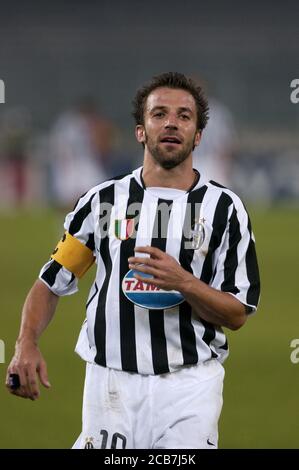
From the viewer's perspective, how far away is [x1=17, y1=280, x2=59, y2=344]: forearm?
15.0 feet

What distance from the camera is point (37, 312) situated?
4645 mm

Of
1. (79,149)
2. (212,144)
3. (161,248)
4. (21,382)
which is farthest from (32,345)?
(79,149)

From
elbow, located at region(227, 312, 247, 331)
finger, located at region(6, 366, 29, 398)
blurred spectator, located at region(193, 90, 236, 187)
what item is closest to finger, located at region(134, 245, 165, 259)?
elbow, located at region(227, 312, 247, 331)

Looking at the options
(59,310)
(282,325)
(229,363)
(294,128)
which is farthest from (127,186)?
(294,128)

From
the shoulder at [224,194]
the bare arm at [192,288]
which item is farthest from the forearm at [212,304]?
the shoulder at [224,194]

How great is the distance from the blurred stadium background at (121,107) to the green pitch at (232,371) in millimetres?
61

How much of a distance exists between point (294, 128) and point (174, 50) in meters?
4.41

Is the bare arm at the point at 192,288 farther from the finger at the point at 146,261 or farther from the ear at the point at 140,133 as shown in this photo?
the ear at the point at 140,133

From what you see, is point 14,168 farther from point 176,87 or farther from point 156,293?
point 156,293

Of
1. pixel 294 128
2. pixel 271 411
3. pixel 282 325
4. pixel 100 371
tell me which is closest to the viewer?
pixel 100 371

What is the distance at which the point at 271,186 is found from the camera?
2750cm

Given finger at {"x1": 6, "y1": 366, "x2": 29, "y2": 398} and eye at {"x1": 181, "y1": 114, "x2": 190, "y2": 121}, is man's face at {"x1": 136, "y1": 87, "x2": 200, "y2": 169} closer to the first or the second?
eye at {"x1": 181, "y1": 114, "x2": 190, "y2": 121}

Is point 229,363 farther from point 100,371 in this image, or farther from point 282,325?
point 100,371

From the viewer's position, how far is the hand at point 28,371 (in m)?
4.40
